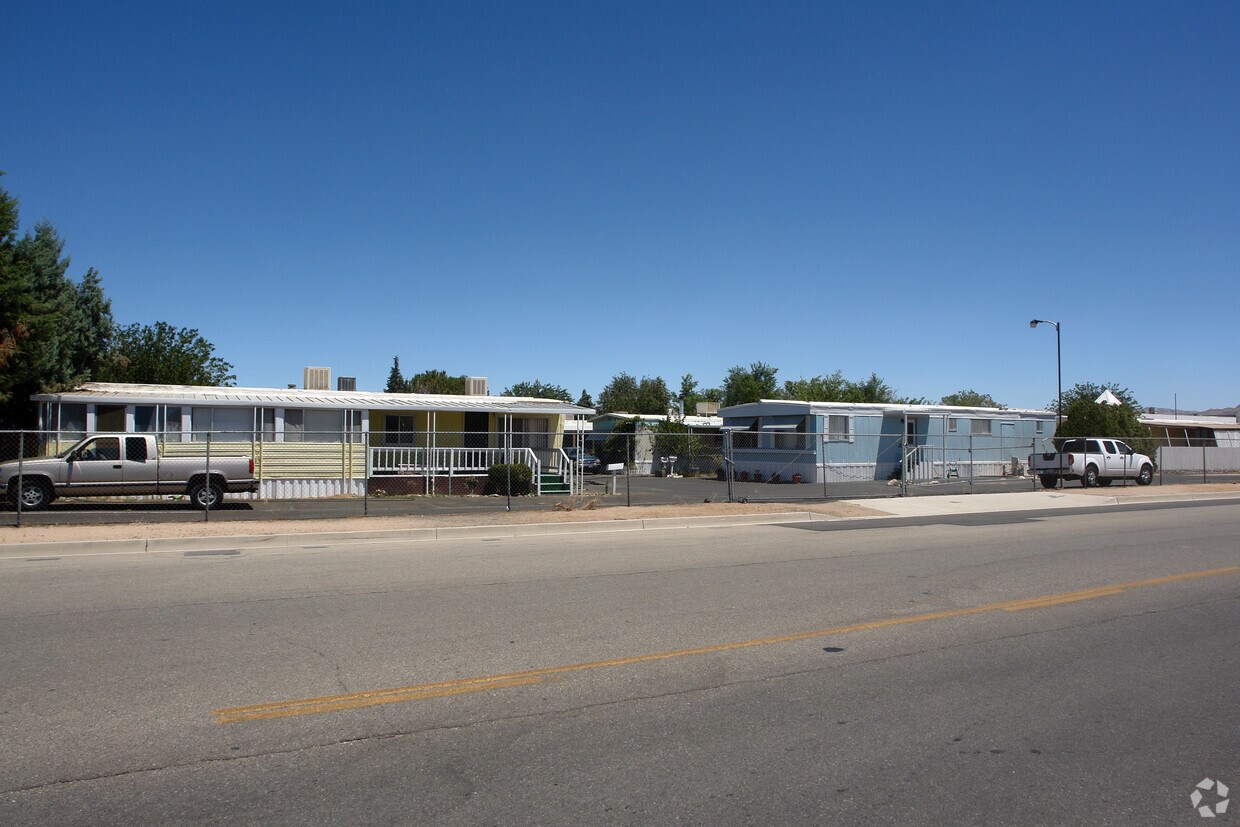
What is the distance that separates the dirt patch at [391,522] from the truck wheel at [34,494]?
4.21 meters

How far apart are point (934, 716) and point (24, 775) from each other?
16.8 ft

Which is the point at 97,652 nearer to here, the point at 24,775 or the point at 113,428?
the point at 24,775

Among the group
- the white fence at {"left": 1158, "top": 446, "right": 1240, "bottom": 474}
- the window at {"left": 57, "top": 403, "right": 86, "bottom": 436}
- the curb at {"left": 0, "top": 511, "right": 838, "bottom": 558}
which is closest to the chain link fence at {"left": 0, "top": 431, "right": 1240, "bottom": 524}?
the window at {"left": 57, "top": 403, "right": 86, "bottom": 436}

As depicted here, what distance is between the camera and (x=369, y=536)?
15.7 meters

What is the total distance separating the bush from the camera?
85.6ft

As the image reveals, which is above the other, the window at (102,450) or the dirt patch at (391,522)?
the window at (102,450)

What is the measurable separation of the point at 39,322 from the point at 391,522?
12.4m

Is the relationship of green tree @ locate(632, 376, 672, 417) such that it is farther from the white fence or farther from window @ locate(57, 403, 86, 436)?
window @ locate(57, 403, 86, 436)

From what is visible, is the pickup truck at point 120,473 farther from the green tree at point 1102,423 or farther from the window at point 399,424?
the green tree at point 1102,423

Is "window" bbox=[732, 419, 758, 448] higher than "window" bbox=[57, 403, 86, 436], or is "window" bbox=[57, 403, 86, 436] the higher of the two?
"window" bbox=[57, 403, 86, 436]

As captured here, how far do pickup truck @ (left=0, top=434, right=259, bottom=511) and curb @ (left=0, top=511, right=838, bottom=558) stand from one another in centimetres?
495

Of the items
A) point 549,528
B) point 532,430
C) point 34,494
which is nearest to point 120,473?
point 34,494

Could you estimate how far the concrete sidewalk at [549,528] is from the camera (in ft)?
45.1

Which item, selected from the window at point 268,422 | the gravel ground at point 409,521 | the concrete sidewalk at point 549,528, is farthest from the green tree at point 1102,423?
the window at point 268,422
